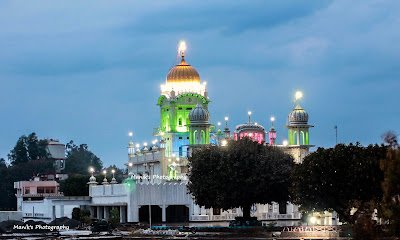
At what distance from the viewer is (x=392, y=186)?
47.4 m

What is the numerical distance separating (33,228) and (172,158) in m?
37.8

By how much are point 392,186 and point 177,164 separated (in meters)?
66.1

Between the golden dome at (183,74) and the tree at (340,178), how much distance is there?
170 ft

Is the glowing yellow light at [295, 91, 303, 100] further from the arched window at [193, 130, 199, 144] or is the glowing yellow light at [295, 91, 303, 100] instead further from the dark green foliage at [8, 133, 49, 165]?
the dark green foliage at [8, 133, 49, 165]

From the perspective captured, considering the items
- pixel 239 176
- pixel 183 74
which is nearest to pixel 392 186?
pixel 239 176

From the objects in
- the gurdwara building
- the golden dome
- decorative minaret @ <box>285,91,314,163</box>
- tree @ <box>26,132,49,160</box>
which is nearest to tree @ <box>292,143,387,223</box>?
the gurdwara building

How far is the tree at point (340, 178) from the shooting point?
6875cm

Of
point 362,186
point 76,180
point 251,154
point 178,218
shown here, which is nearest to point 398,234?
point 362,186

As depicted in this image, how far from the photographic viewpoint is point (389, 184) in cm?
4731

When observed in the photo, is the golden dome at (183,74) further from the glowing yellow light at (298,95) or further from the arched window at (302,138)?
the arched window at (302,138)

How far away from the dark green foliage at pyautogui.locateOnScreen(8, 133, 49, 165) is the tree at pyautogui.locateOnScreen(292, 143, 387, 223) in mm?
111246

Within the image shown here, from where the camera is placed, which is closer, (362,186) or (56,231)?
(362,186)

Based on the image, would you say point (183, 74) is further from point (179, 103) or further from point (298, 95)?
point (298, 95)

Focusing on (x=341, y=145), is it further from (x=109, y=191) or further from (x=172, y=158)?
(x=172, y=158)
